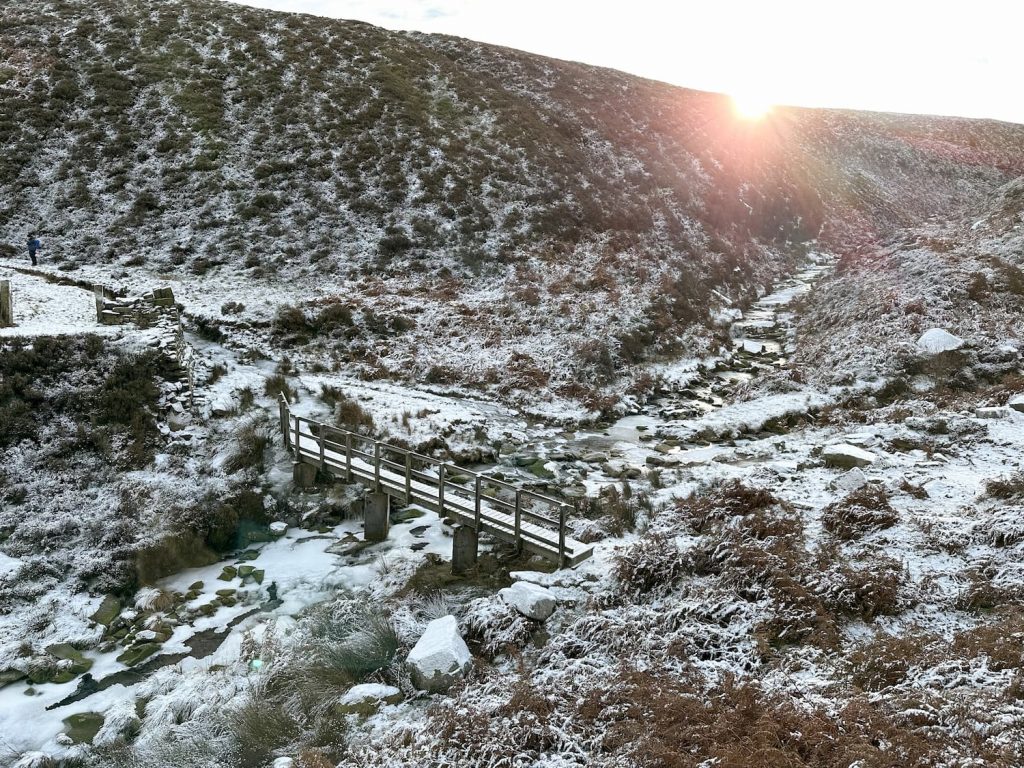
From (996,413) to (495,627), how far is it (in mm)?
12602

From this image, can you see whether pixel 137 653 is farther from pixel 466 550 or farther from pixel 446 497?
pixel 446 497

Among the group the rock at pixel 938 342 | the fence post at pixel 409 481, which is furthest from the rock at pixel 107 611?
the rock at pixel 938 342

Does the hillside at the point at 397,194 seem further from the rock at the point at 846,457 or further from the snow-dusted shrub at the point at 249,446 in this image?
the rock at the point at 846,457

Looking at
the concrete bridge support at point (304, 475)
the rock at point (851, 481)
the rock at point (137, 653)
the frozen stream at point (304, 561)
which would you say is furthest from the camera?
the concrete bridge support at point (304, 475)

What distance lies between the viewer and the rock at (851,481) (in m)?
11.7

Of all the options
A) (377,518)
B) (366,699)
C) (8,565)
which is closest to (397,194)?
(377,518)

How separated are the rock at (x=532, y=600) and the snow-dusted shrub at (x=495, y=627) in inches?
3.4

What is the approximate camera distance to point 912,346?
2030cm

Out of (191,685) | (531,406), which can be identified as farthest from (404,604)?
(531,406)

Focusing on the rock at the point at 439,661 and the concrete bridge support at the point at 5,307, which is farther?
the concrete bridge support at the point at 5,307

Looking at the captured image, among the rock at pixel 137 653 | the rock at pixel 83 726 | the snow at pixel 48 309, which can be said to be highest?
the snow at pixel 48 309

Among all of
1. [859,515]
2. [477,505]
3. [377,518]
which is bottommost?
[377,518]

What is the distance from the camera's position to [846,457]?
13016 mm

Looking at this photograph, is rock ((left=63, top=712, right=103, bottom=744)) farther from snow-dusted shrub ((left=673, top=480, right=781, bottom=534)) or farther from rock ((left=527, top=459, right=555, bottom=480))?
rock ((left=527, top=459, right=555, bottom=480))
